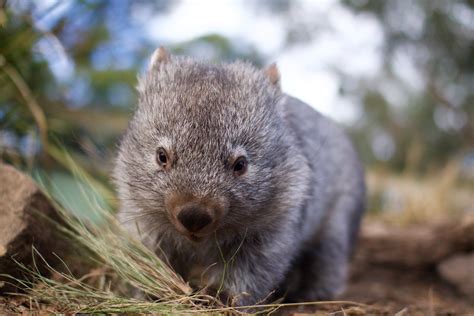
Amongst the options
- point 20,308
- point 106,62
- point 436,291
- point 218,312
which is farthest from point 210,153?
point 106,62

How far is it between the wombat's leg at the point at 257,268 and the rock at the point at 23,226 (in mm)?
1272

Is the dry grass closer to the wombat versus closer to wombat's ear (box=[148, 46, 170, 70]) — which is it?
the wombat

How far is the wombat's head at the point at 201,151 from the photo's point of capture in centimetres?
303

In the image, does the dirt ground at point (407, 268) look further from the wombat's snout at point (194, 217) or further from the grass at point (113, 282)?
the wombat's snout at point (194, 217)

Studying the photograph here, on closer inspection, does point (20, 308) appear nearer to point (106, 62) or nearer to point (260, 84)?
point (260, 84)

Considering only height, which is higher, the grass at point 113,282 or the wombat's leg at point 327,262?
the grass at point 113,282

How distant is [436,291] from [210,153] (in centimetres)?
343

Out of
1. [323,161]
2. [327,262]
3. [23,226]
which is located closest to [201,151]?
[23,226]

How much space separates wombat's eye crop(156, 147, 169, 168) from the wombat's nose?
1.37 ft

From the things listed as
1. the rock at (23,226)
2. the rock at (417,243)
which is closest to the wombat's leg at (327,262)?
the rock at (417,243)

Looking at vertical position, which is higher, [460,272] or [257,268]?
[257,268]

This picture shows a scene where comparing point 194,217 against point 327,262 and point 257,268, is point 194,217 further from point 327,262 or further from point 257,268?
point 327,262

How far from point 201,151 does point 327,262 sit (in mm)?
2168

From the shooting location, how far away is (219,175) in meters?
3.08
